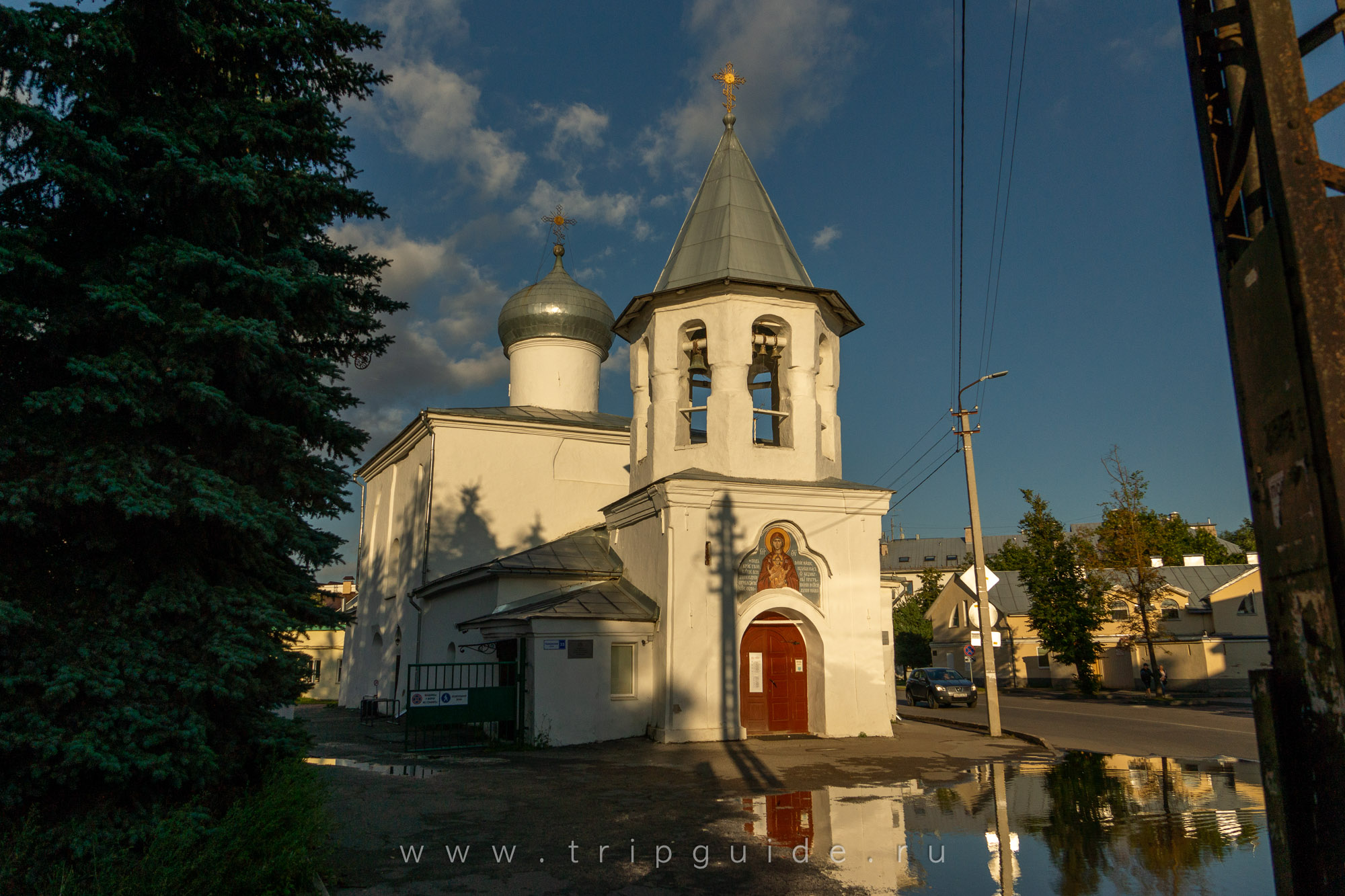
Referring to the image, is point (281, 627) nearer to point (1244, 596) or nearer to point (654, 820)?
point (654, 820)

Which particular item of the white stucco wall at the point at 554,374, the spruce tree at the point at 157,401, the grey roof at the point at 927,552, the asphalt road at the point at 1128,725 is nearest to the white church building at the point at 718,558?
the asphalt road at the point at 1128,725

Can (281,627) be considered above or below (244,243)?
below

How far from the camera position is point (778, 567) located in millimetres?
16359

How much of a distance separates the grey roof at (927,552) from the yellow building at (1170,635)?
44.6 m

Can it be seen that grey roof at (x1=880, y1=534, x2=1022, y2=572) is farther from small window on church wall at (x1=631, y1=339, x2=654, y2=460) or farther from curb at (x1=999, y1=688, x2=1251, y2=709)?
small window on church wall at (x1=631, y1=339, x2=654, y2=460)

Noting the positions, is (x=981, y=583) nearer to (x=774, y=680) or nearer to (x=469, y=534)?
(x=774, y=680)

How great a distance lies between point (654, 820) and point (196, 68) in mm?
8274

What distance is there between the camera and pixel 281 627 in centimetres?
643

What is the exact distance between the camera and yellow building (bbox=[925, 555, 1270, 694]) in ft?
116

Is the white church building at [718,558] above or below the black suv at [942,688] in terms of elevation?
above

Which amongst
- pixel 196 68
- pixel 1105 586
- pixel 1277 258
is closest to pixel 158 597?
pixel 196 68

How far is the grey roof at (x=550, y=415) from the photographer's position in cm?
2309

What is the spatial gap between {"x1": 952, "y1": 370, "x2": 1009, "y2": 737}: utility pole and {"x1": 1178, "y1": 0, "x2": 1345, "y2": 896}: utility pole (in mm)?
14571

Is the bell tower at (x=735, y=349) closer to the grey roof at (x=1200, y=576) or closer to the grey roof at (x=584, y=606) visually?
the grey roof at (x=584, y=606)
